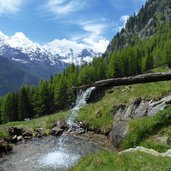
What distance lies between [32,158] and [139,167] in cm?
2664

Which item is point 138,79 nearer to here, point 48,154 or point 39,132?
point 48,154

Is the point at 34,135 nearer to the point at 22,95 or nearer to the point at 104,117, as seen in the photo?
the point at 104,117

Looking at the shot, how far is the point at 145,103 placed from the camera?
47.9m

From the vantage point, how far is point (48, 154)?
3912 centimetres

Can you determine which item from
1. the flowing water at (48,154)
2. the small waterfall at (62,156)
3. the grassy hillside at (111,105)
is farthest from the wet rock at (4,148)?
the grassy hillside at (111,105)

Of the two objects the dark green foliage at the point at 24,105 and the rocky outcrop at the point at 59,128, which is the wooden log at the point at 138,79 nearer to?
the rocky outcrop at the point at 59,128

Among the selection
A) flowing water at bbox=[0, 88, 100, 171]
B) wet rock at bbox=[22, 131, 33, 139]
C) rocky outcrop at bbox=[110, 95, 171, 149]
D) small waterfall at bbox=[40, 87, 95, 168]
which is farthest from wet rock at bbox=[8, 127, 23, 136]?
rocky outcrop at bbox=[110, 95, 171, 149]

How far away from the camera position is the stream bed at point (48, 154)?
3266cm

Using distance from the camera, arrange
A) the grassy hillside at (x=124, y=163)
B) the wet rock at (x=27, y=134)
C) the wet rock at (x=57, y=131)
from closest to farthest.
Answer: the grassy hillside at (x=124, y=163) → the wet rock at (x=27, y=134) → the wet rock at (x=57, y=131)

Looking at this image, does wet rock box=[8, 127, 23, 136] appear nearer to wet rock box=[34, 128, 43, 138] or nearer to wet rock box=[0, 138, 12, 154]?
wet rock box=[34, 128, 43, 138]

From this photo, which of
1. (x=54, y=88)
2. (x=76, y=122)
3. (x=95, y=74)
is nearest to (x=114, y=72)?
(x=95, y=74)

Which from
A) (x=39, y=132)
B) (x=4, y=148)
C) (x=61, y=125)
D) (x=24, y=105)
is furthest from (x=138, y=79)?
(x=24, y=105)

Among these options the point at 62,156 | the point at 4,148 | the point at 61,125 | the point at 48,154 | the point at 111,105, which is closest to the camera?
the point at 62,156

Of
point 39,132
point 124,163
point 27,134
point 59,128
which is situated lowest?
point 39,132
